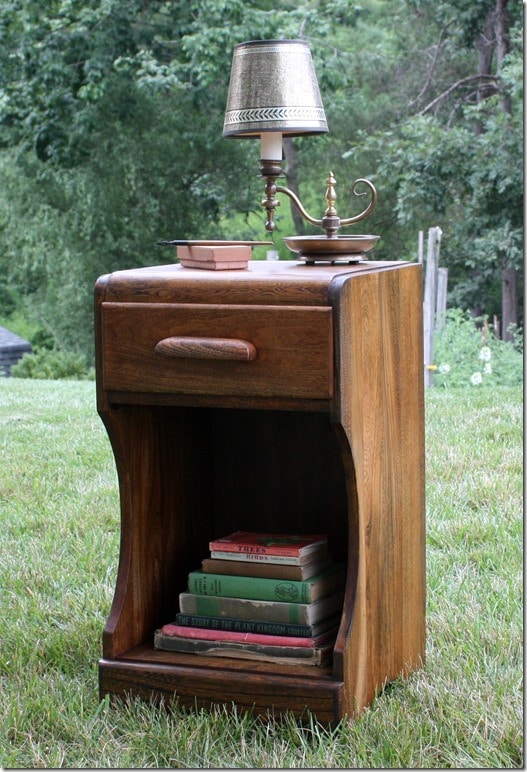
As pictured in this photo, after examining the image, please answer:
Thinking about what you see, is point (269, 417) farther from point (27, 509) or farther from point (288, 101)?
point (27, 509)

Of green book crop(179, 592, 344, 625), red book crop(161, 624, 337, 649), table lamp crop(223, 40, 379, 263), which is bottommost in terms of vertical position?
red book crop(161, 624, 337, 649)

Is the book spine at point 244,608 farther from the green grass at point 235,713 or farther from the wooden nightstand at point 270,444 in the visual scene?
the green grass at point 235,713

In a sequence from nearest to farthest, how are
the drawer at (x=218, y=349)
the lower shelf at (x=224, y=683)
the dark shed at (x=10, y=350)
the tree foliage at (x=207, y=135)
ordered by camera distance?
Answer: the drawer at (x=218, y=349), the lower shelf at (x=224, y=683), the tree foliage at (x=207, y=135), the dark shed at (x=10, y=350)

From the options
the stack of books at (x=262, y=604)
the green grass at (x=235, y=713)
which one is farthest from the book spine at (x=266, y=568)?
the green grass at (x=235, y=713)

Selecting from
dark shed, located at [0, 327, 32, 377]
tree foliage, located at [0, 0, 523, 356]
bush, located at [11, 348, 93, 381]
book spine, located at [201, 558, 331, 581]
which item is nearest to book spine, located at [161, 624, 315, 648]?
book spine, located at [201, 558, 331, 581]

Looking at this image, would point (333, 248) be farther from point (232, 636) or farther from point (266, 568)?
point (232, 636)

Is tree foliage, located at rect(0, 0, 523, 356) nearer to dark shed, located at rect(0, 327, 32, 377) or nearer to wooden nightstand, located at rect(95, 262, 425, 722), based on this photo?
dark shed, located at rect(0, 327, 32, 377)

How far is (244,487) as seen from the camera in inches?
96.3

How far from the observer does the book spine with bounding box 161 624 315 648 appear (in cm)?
205

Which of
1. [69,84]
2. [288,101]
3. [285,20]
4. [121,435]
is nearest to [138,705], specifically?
[121,435]

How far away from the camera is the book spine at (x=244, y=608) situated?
2070mm

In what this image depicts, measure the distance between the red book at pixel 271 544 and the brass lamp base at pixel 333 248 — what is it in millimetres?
554

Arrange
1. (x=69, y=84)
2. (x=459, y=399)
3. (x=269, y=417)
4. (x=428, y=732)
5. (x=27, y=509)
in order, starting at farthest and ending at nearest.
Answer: (x=69, y=84) → (x=459, y=399) → (x=27, y=509) → (x=269, y=417) → (x=428, y=732)

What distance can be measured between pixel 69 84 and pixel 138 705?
10772mm
